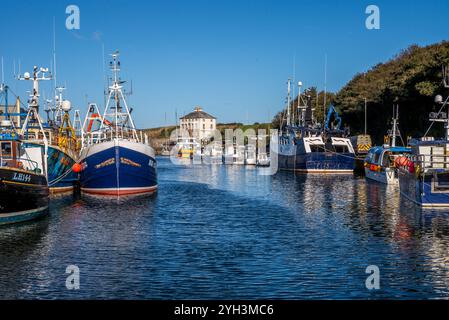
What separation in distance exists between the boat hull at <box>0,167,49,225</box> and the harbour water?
76cm

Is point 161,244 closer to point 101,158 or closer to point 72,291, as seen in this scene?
point 72,291

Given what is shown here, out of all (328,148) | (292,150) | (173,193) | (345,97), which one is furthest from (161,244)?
(345,97)

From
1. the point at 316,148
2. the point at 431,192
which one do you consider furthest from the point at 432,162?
the point at 316,148

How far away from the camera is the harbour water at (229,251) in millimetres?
18031

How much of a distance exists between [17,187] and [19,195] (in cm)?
53

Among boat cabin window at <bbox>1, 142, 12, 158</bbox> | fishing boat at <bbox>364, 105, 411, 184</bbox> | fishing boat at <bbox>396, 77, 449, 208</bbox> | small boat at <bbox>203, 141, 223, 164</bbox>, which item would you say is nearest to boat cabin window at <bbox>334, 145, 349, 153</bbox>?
fishing boat at <bbox>364, 105, 411, 184</bbox>

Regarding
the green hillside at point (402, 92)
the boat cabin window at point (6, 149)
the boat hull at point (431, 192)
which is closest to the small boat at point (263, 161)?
the green hillside at point (402, 92)

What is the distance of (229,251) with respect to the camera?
939 inches

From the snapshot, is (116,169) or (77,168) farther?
(77,168)

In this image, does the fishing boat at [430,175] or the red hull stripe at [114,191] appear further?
the red hull stripe at [114,191]

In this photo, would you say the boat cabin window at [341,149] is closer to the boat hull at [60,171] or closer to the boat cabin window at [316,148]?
the boat cabin window at [316,148]

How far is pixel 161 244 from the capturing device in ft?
83.7

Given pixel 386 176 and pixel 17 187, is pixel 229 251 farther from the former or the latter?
pixel 386 176
